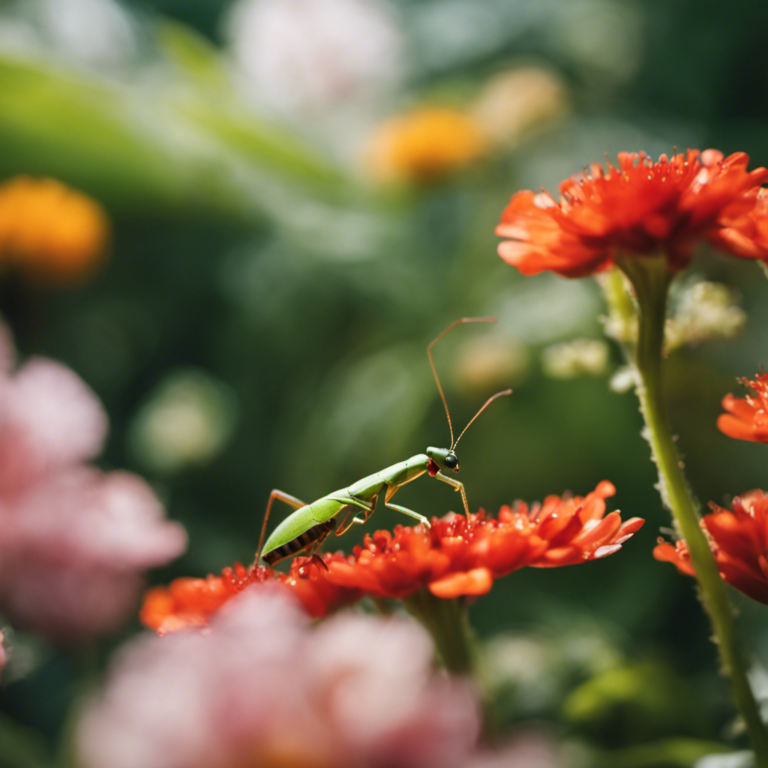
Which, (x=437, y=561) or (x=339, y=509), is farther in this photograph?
(x=339, y=509)

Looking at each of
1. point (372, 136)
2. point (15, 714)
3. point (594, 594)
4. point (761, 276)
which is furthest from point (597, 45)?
point (15, 714)

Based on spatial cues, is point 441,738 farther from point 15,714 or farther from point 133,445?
point 133,445

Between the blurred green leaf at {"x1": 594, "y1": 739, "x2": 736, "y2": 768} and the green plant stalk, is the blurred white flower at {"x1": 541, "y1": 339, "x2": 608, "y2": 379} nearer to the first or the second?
the green plant stalk

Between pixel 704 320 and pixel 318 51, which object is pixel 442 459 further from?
pixel 318 51

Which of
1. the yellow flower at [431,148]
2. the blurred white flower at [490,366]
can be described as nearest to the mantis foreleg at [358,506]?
the blurred white flower at [490,366]

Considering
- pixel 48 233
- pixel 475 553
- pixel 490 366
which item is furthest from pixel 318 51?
pixel 475 553

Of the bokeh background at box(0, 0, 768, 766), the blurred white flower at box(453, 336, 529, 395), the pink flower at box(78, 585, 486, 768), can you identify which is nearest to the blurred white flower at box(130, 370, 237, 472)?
the bokeh background at box(0, 0, 768, 766)

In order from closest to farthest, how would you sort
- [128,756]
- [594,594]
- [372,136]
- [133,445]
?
[128,756] → [594,594] → [133,445] → [372,136]
